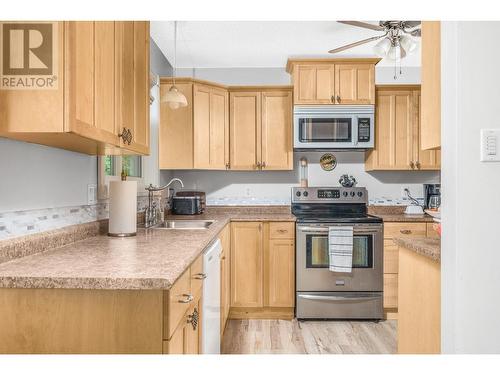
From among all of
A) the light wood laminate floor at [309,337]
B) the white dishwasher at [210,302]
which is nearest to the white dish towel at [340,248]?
the light wood laminate floor at [309,337]

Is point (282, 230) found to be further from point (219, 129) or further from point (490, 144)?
point (490, 144)

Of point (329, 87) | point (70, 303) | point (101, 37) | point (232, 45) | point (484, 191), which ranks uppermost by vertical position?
point (232, 45)

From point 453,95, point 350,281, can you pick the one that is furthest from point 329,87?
point 453,95

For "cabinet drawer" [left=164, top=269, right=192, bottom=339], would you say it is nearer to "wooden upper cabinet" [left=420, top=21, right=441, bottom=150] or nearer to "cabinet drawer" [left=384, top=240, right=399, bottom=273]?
"wooden upper cabinet" [left=420, top=21, right=441, bottom=150]

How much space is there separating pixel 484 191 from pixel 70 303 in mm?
1381

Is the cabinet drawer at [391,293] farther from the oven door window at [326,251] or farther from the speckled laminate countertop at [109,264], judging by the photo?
the speckled laminate countertop at [109,264]

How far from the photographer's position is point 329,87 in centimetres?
369

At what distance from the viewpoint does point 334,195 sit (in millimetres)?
4012

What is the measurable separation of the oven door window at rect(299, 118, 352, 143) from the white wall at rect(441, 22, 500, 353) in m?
2.36

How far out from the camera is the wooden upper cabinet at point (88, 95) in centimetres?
117

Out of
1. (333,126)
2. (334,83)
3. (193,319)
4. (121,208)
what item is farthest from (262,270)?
(193,319)

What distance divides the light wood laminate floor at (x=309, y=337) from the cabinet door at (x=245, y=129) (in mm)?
1485

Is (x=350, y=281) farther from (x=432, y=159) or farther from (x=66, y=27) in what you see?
(x=66, y=27)

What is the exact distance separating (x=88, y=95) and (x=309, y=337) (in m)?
2.44
